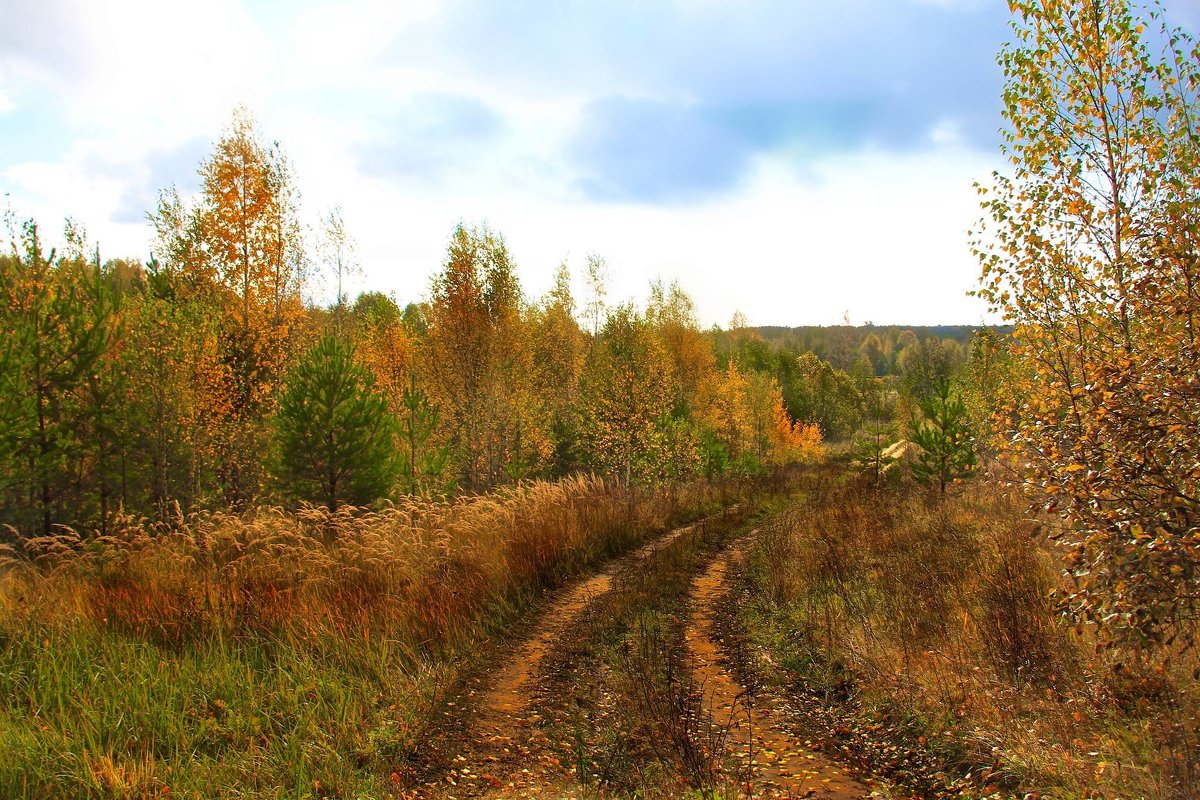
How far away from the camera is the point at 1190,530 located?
3436 mm

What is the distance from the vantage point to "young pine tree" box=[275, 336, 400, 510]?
13281 millimetres

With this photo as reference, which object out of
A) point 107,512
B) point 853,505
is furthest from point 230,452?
point 853,505

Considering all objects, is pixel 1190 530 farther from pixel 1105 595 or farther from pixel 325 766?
pixel 325 766

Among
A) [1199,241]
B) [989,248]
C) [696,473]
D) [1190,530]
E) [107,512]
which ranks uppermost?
[989,248]

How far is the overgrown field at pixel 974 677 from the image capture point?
14.3 feet

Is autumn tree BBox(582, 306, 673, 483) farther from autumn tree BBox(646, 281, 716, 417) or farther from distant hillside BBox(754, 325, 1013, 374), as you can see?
distant hillside BBox(754, 325, 1013, 374)

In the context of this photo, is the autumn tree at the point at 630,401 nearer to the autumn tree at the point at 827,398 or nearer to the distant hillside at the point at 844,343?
the autumn tree at the point at 827,398

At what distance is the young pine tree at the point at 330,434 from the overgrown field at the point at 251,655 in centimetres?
349

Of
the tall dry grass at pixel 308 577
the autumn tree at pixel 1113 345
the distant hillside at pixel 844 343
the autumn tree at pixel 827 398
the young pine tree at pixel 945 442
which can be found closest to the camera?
the autumn tree at pixel 1113 345

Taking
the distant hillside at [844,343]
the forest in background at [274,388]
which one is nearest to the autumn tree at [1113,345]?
→ the forest in background at [274,388]

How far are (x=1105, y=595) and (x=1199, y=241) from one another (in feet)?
7.54

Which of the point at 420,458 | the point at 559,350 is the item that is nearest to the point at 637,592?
the point at 420,458

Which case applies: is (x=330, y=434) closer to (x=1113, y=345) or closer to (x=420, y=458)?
(x=420, y=458)

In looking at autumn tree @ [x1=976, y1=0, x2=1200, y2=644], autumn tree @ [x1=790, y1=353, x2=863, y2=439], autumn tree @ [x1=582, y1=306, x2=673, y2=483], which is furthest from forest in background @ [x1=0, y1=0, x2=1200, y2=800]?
autumn tree @ [x1=790, y1=353, x2=863, y2=439]
